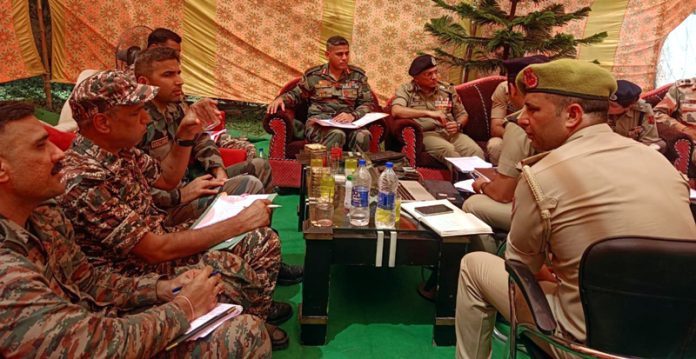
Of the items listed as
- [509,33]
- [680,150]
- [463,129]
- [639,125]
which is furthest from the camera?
[509,33]

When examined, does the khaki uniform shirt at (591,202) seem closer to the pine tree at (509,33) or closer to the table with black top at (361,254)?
the table with black top at (361,254)

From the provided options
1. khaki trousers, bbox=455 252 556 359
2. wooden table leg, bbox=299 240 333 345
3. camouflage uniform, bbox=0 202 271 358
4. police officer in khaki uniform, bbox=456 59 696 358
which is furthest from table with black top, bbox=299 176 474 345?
camouflage uniform, bbox=0 202 271 358

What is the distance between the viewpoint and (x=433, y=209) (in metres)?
2.22

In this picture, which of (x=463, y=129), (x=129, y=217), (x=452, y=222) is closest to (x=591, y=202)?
(x=452, y=222)

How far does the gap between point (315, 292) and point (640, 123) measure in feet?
10.1

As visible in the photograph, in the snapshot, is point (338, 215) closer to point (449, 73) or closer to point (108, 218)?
point (108, 218)

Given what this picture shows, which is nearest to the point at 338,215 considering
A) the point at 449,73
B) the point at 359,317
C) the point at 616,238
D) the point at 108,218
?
the point at 359,317

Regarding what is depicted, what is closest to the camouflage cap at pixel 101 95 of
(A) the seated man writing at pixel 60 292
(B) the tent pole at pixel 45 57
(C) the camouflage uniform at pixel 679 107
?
(A) the seated man writing at pixel 60 292

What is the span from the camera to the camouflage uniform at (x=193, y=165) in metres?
2.25

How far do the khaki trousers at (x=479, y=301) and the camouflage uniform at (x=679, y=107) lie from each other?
3.63 m

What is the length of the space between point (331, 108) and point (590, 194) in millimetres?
3121

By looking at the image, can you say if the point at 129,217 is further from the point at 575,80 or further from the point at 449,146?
the point at 449,146

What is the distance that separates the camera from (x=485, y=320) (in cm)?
164

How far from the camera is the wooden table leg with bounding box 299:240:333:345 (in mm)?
1996
